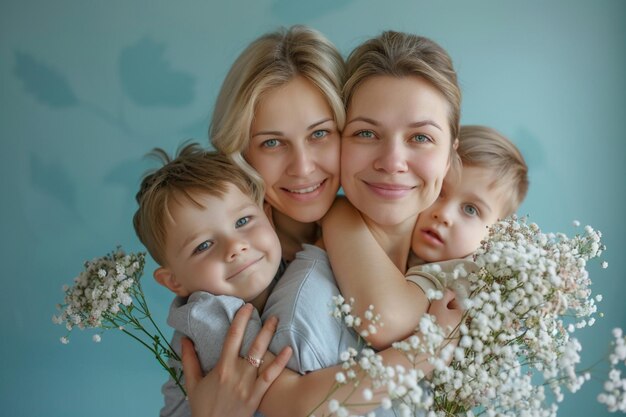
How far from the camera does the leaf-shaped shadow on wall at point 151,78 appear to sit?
419 centimetres

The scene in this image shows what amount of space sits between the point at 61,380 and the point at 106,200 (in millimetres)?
1181

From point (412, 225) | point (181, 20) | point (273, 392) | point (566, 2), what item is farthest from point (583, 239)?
point (181, 20)

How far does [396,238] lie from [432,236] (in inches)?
5.5

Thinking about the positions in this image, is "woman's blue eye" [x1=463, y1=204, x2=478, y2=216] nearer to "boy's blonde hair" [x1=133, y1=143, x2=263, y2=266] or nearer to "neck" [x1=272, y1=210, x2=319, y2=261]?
"neck" [x1=272, y1=210, x2=319, y2=261]

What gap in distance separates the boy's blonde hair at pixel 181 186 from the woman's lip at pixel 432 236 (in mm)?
661

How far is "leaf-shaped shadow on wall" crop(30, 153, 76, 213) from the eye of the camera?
4.23 metres

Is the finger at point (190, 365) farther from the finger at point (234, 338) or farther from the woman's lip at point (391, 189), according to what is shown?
the woman's lip at point (391, 189)

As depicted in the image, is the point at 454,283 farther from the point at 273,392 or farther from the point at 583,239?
the point at 273,392

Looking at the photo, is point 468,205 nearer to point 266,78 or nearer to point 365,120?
point 365,120

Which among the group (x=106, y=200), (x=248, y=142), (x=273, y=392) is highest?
(x=106, y=200)

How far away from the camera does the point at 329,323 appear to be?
2.21 meters

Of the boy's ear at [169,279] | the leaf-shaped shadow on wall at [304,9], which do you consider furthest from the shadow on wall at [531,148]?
the boy's ear at [169,279]

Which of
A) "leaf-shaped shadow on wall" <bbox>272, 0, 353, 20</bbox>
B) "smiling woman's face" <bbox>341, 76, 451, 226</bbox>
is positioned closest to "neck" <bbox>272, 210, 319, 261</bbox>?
"smiling woman's face" <bbox>341, 76, 451, 226</bbox>

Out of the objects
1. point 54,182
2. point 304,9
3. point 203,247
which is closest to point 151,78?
point 54,182
